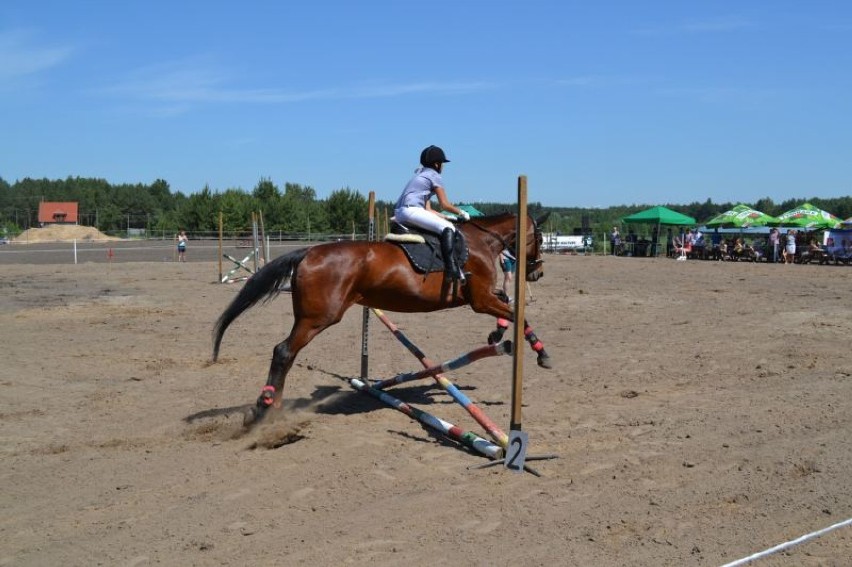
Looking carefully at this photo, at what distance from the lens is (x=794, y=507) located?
17.3 ft

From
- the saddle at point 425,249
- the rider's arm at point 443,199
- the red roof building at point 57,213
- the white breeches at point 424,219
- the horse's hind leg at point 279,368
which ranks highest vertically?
the red roof building at point 57,213

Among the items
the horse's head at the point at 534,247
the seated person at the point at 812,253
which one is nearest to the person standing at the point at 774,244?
the seated person at the point at 812,253

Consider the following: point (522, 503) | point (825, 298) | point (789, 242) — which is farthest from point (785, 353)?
point (789, 242)

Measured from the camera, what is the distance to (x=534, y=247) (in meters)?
10.3

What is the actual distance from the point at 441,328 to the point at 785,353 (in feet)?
21.0

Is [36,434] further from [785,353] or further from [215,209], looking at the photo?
[215,209]

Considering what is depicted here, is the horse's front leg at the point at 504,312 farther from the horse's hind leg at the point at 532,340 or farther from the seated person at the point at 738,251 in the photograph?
the seated person at the point at 738,251

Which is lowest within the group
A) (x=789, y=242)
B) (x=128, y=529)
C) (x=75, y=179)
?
(x=128, y=529)

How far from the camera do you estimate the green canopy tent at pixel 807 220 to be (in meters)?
38.6

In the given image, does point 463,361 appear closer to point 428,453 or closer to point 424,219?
point 428,453

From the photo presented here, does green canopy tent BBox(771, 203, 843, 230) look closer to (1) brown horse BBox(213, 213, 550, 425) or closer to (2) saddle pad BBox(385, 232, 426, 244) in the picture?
(1) brown horse BBox(213, 213, 550, 425)

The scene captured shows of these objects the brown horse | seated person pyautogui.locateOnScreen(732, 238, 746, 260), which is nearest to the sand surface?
the brown horse

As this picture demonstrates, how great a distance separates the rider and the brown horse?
1.08ft

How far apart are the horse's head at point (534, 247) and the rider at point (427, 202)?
1.67 meters
